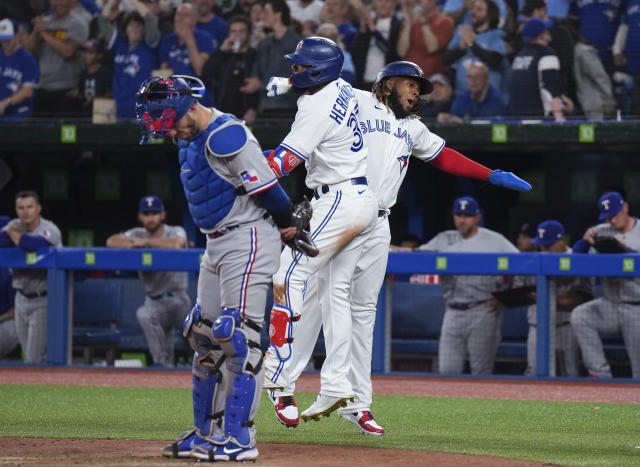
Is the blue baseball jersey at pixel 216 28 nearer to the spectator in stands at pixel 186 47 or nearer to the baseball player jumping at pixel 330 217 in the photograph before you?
the spectator in stands at pixel 186 47

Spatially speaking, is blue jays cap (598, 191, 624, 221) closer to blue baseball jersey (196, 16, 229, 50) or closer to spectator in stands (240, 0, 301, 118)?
spectator in stands (240, 0, 301, 118)

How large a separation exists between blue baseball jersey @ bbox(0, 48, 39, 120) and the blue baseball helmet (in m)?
6.46

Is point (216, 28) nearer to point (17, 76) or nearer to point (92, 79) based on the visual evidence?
point (92, 79)

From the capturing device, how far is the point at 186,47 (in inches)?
428

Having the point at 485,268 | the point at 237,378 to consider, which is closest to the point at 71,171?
the point at 485,268

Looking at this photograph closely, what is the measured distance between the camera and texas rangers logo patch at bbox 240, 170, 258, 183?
4.11 meters

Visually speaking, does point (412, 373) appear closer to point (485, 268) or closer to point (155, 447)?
point (485, 268)

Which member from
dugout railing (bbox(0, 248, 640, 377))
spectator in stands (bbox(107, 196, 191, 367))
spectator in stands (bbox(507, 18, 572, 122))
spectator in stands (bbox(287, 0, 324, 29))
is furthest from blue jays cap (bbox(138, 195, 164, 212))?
spectator in stands (bbox(507, 18, 572, 122))

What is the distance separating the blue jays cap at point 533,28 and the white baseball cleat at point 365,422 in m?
5.54

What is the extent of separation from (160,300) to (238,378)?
16.1ft

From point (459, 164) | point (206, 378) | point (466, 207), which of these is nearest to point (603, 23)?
point (466, 207)

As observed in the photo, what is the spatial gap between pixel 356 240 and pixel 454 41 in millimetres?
5313

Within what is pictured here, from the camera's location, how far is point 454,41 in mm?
10180

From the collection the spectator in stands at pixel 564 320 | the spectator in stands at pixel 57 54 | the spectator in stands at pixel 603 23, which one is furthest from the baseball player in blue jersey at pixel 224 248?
the spectator in stands at pixel 57 54
